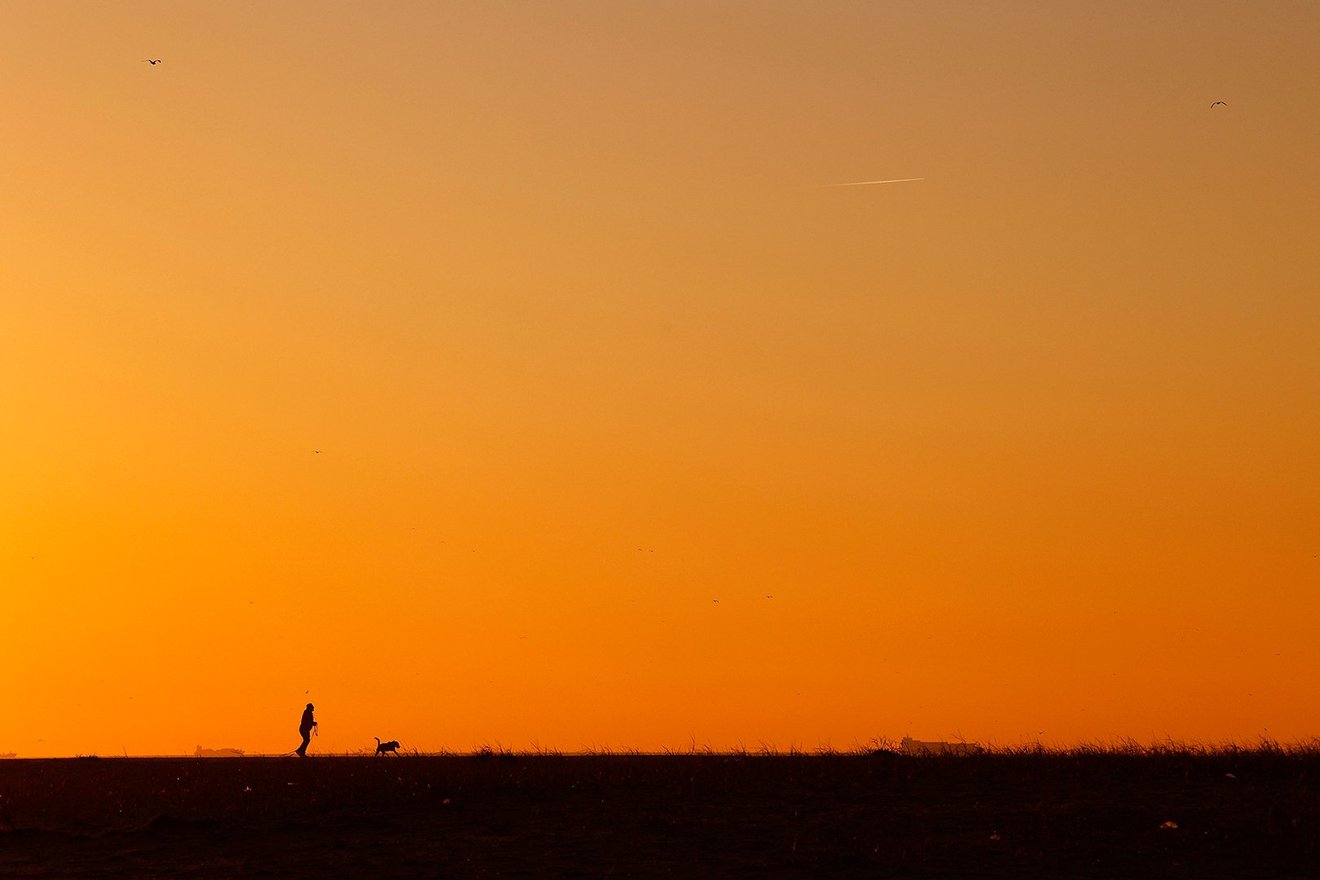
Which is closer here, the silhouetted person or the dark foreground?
the dark foreground

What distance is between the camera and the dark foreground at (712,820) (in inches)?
1060

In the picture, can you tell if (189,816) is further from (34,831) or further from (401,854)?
(401,854)

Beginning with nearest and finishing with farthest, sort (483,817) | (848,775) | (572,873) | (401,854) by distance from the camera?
1. (572,873)
2. (401,854)
3. (483,817)
4. (848,775)

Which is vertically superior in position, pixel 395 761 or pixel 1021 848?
A: pixel 395 761

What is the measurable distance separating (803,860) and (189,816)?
15.0m

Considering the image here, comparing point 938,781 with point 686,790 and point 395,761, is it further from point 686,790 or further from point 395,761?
point 395,761

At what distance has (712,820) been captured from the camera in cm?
3097

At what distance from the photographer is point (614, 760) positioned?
4203 centimetres

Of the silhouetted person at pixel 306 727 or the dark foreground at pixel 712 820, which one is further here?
the silhouetted person at pixel 306 727

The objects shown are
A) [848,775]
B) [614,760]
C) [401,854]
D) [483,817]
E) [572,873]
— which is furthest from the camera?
[614,760]

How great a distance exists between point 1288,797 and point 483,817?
17054 mm

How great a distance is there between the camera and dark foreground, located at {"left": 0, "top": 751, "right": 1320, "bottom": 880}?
26922 mm

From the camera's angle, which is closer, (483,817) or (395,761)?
(483,817)

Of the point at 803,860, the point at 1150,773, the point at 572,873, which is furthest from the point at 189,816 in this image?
the point at 1150,773
